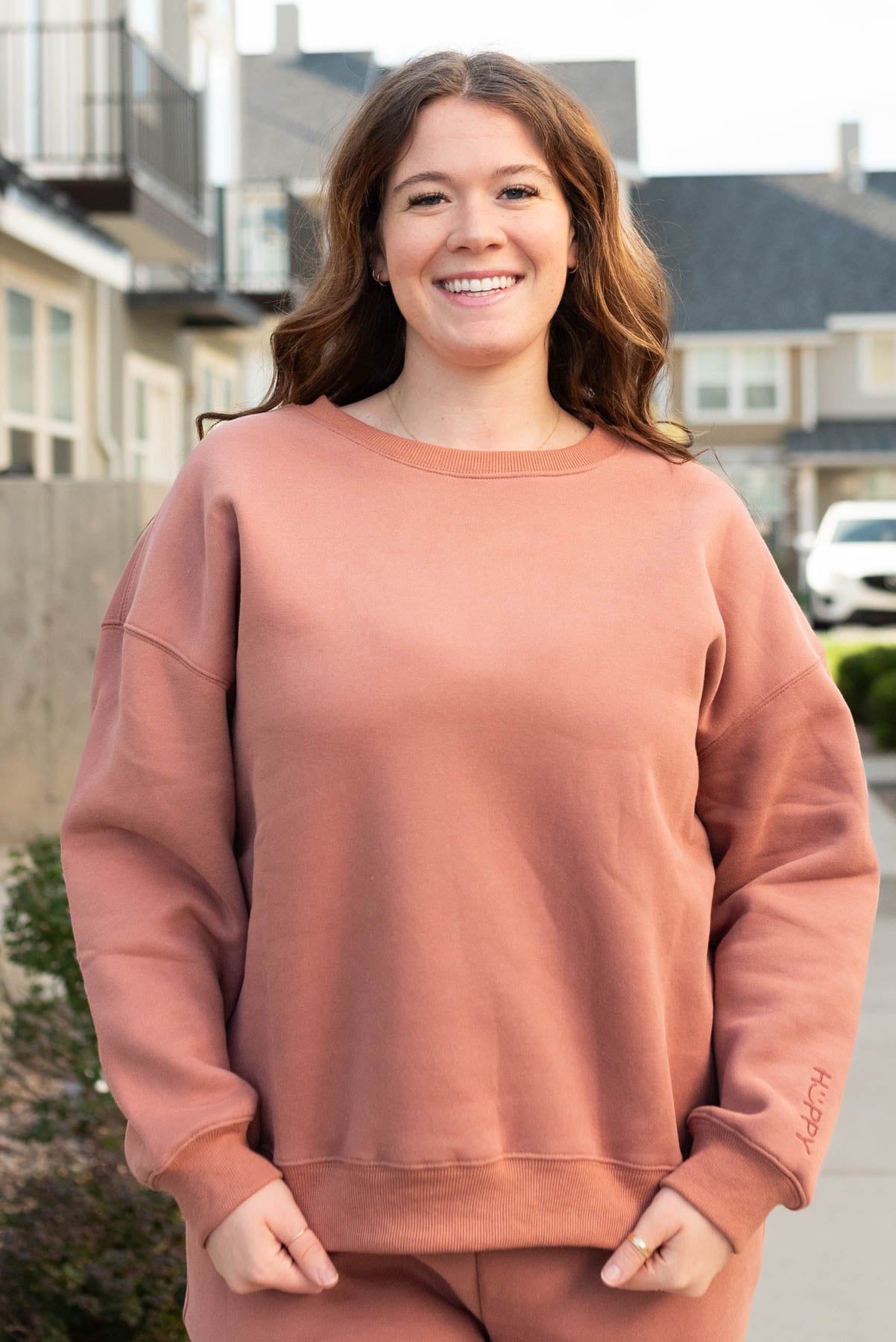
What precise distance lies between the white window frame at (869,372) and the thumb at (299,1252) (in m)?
35.2

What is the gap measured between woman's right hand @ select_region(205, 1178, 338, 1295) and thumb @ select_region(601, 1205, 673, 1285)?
0.29 m

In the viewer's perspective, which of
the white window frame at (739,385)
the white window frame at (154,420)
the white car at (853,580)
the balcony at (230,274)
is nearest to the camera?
the white window frame at (154,420)

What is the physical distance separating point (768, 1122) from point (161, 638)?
2.76 feet

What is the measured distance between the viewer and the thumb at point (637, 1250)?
170 cm

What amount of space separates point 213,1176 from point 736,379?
34483 millimetres

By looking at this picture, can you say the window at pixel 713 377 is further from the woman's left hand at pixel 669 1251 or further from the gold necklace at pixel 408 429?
the woman's left hand at pixel 669 1251

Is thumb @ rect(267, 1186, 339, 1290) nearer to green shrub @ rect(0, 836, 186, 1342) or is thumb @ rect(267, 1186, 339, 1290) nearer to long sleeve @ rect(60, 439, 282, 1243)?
long sleeve @ rect(60, 439, 282, 1243)

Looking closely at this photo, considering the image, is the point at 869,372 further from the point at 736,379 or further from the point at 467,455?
the point at 467,455

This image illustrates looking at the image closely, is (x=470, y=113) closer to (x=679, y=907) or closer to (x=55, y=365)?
(x=679, y=907)

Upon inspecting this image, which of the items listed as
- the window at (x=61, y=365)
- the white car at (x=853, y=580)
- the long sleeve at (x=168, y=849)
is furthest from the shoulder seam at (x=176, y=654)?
the white car at (x=853, y=580)

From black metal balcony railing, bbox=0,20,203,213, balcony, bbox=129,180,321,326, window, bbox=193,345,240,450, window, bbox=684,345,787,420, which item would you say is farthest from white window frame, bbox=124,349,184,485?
window, bbox=684,345,787,420

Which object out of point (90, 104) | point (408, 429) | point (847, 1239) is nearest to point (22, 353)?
point (90, 104)

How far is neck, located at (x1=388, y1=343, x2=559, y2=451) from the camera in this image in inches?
76.7

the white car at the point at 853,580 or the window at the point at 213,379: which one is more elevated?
the window at the point at 213,379
